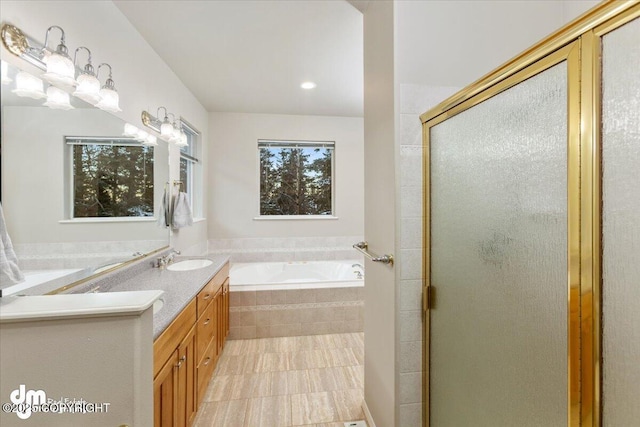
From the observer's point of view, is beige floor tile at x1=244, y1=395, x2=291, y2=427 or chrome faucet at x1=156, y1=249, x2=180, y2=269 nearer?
beige floor tile at x1=244, y1=395, x2=291, y2=427

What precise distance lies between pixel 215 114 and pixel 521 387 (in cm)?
405

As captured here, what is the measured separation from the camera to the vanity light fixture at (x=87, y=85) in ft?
4.71

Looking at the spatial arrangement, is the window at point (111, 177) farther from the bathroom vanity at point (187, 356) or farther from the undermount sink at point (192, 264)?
the bathroom vanity at point (187, 356)

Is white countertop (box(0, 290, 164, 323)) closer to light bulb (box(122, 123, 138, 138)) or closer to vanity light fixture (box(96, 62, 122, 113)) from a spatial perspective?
vanity light fixture (box(96, 62, 122, 113))

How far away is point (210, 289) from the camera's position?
2072mm

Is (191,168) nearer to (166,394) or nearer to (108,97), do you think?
(108,97)

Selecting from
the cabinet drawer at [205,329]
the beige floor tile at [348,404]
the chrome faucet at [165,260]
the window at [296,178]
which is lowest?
the beige floor tile at [348,404]

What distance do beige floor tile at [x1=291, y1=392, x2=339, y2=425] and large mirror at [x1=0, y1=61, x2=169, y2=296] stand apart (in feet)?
4.84

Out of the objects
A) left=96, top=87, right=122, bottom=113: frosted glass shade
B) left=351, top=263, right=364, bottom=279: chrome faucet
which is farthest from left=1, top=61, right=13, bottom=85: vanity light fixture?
left=351, top=263, right=364, bottom=279: chrome faucet

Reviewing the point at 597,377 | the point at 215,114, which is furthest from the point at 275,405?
the point at 215,114

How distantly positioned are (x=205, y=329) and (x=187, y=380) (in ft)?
1.38

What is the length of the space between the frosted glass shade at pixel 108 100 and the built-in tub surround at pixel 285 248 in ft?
7.93

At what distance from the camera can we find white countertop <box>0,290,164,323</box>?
667 millimetres

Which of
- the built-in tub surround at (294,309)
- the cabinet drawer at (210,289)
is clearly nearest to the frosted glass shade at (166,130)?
the cabinet drawer at (210,289)
